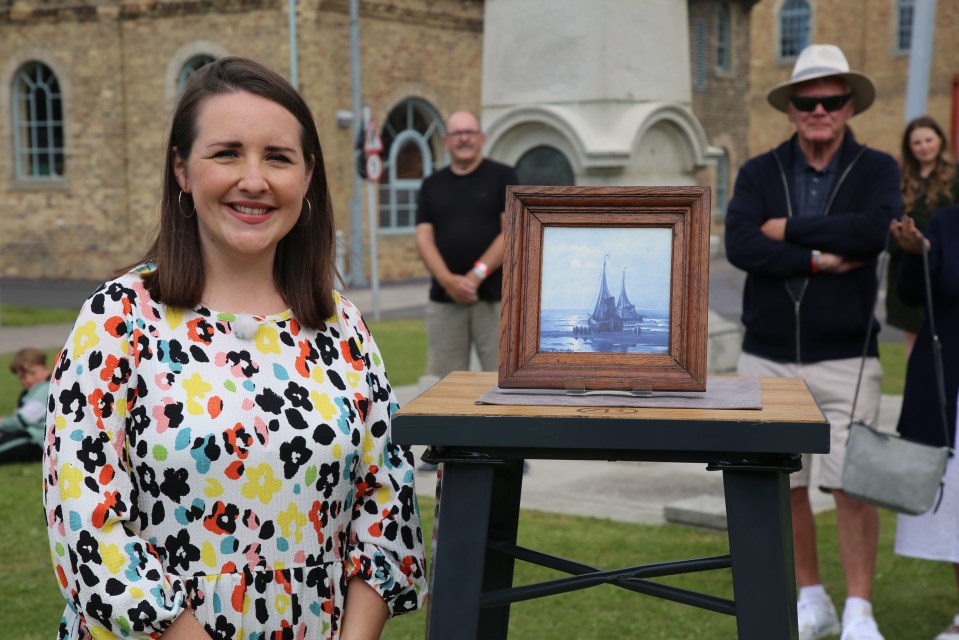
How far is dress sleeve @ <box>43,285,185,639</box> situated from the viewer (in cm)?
208

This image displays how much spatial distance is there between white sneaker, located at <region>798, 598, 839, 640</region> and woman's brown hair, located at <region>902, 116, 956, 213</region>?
4081mm

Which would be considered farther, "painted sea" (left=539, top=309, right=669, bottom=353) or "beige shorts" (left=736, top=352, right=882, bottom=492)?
"beige shorts" (left=736, top=352, right=882, bottom=492)

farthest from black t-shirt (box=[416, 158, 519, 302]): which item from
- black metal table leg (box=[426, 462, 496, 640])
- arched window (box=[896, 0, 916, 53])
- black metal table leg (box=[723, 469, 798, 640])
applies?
arched window (box=[896, 0, 916, 53])

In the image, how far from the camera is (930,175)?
8.48m

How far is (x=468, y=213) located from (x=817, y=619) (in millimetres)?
3342

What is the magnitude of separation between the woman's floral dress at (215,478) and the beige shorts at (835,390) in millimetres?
2609

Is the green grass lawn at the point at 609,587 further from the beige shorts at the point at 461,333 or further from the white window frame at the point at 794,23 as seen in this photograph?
the white window frame at the point at 794,23

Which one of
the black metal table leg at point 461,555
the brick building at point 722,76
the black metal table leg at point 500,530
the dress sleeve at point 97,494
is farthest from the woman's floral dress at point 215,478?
the brick building at point 722,76

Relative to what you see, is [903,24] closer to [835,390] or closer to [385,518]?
[835,390]

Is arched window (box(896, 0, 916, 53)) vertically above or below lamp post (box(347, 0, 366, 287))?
above

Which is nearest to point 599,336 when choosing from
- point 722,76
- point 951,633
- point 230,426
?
point 230,426

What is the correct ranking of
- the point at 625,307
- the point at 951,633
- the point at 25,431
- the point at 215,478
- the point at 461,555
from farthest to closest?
the point at 25,431 → the point at 951,633 → the point at 625,307 → the point at 461,555 → the point at 215,478

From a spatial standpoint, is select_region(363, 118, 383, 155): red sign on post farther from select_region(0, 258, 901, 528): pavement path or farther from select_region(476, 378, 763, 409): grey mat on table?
select_region(476, 378, 763, 409): grey mat on table

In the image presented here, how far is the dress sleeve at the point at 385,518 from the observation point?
240 cm
